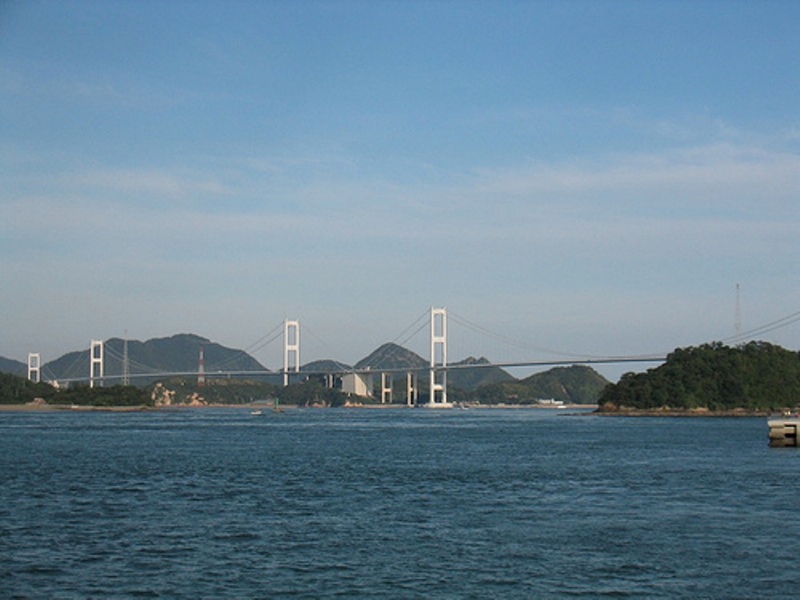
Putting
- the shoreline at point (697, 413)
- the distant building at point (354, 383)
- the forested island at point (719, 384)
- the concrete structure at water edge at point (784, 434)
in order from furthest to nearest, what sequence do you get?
the distant building at point (354, 383) → the forested island at point (719, 384) → the shoreline at point (697, 413) → the concrete structure at water edge at point (784, 434)

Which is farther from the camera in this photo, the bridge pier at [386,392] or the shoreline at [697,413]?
the bridge pier at [386,392]

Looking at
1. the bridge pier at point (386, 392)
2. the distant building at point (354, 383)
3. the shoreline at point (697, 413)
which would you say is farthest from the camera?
the bridge pier at point (386, 392)

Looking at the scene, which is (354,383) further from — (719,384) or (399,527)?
(399,527)

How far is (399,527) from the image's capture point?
18.9 metres

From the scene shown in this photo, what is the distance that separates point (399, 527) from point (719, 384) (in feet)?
290

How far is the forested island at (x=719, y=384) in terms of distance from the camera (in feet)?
326

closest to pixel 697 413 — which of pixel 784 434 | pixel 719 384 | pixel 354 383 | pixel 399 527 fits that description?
pixel 719 384

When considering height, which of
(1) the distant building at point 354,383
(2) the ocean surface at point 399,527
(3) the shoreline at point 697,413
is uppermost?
(1) the distant building at point 354,383

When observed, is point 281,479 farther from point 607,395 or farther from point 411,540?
point 607,395

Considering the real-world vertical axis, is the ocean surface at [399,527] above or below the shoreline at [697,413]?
above

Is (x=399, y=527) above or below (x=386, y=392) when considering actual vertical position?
above

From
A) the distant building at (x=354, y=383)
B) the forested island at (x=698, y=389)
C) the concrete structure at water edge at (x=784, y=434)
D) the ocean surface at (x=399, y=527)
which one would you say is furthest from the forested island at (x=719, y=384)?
the ocean surface at (x=399, y=527)

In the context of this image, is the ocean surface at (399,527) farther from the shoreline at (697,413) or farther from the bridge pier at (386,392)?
the bridge pier at (386,392)

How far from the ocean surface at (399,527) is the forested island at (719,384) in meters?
66.1
